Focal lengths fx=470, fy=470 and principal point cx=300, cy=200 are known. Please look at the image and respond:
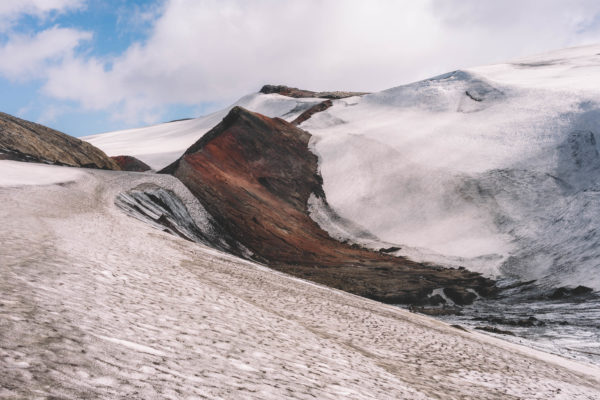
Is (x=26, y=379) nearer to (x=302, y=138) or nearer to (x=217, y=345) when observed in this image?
(x=217, y=345)

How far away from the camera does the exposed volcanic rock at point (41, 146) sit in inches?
1286

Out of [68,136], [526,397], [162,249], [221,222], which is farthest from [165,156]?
[526,397]

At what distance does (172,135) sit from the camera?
76625 mm

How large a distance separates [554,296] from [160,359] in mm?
25308

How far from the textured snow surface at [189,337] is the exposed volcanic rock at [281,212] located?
11.5 metres

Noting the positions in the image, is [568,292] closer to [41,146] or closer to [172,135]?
[41,146]

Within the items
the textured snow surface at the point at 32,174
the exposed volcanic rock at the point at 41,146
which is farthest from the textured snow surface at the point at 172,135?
the textured snow surface at the point at 32,174

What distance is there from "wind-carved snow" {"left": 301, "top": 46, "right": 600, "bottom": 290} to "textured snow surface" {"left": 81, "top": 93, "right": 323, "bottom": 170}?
17.0 m

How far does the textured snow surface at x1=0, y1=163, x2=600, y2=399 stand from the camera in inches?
165

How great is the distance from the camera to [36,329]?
4.53 meters

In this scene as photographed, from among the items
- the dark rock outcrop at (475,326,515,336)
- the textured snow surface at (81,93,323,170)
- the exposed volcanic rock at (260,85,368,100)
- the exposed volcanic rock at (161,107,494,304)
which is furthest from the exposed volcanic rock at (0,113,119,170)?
the exposed volcanic rock at (260,85,368,100)

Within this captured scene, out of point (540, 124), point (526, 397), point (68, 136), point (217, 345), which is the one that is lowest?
point (526, 397)

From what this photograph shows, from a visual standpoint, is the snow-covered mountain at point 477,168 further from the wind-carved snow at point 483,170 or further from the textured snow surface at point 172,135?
the textured snow surface at point 172,135

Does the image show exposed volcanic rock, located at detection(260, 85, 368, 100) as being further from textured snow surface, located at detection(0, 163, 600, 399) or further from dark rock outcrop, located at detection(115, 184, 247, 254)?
textured snow surface, located at detection(0, 163, 600, 399)
